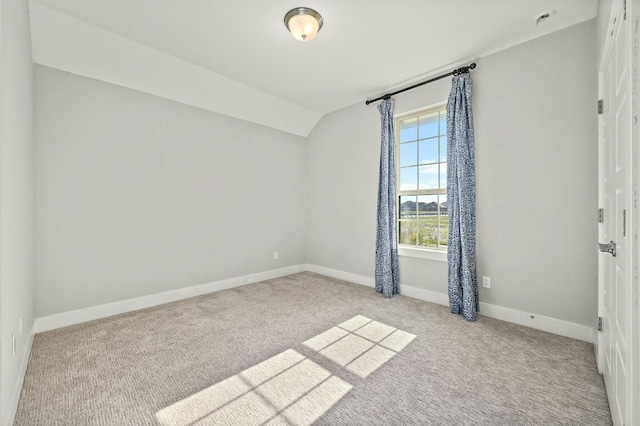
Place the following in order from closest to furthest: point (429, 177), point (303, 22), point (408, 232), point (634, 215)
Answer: point (634, 215) < point (303, 22) < point (429, 177) < point (408, 232)

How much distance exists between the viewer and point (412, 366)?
6.53ft

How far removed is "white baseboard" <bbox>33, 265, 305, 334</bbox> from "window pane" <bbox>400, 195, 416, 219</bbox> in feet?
7.47

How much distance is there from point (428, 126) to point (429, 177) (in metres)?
0.65

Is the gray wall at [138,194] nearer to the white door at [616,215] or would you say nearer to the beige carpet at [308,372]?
the beige carpet at [308,372]

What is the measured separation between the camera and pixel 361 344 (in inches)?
91.4

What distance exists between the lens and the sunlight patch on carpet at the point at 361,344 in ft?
6.74

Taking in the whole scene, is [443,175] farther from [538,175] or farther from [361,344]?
[361,344]

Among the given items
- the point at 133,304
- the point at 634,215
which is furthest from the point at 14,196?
the point at 634,215

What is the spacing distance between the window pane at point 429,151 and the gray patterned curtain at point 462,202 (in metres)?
0.42

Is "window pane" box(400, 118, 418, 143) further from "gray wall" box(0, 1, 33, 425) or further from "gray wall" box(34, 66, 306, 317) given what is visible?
"gray wall" box(0, 1, 33, 425)

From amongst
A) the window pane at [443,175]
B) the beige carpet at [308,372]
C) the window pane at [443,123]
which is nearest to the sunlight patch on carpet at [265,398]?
the beige carpet at [308,372]

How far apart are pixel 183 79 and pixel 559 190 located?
4.06m

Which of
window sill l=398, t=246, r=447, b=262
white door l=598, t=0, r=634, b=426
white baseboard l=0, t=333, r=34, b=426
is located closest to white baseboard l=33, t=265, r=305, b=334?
white baseboard l=0, t=333, r=34, b=426

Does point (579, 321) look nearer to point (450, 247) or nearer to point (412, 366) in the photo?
point (450, 247)
